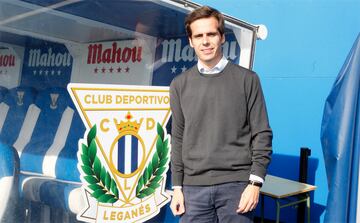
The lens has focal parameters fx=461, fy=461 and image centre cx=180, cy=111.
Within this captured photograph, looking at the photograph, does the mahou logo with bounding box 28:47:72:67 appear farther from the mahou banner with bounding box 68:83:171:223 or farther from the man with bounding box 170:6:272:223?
the man with bounding box 170:6:272:223

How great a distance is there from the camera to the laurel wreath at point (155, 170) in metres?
2.63

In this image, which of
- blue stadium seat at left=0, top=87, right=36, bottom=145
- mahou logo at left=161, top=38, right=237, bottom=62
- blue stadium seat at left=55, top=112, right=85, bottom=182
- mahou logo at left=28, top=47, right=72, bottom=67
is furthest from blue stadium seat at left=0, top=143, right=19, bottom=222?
mahou logo at left=161, top=38, right=237, bottom=62

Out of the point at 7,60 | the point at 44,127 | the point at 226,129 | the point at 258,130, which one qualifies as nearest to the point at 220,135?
the point at 226,129

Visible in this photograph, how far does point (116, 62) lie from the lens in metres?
3.00

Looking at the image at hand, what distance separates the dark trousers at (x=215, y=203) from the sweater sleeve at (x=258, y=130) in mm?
107

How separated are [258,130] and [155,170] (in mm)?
999

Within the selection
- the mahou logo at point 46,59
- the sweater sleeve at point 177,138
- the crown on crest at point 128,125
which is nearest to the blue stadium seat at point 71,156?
the crown on crest at point 128,125

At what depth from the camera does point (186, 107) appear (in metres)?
1.93

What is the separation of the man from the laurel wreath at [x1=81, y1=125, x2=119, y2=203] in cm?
65

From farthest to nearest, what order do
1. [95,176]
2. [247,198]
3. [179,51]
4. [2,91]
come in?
[179,51], [95,176], [2,91], [247,198]

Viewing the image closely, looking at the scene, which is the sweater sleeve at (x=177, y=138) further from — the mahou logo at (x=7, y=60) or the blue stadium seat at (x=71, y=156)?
the mahou logo at (x=7, y=60)

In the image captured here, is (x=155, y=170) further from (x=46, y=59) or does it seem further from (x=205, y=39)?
(x=205, y=39)

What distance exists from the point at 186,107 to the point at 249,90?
271 mm

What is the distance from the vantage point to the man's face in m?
1.84
